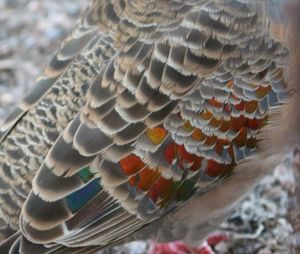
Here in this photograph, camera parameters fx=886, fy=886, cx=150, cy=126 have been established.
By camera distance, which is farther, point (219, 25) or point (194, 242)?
point (194, 242)

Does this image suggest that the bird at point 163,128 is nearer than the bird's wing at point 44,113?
Yes

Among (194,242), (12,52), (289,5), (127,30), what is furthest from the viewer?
(12,52)

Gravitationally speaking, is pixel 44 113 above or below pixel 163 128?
above

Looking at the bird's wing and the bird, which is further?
the bird's wing

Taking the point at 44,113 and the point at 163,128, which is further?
the point at 44,113

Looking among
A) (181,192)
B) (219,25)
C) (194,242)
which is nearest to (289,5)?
(219,25)

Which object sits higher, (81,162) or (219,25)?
(219,25)

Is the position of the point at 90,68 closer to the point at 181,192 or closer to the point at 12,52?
the point at 181,192

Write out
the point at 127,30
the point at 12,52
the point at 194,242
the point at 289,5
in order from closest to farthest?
the point at 289,5, the point at 127,30, the point at 194,242, the point at 12,52
